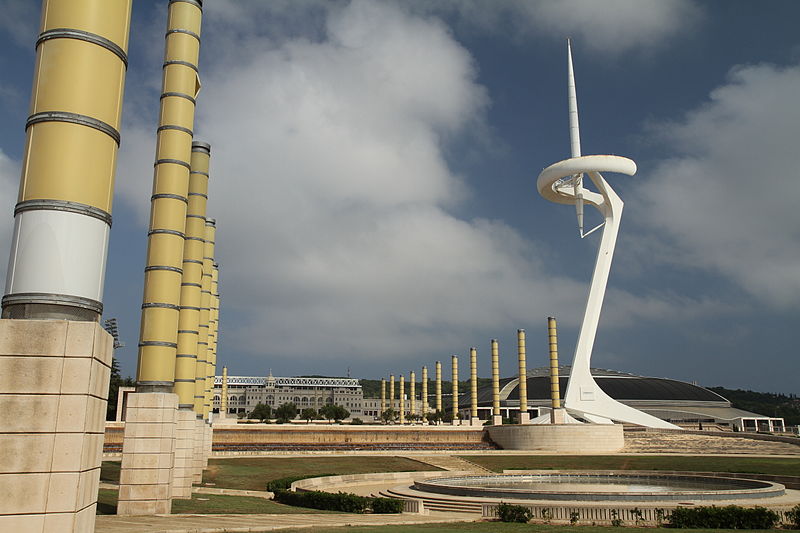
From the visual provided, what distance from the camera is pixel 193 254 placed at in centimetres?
2536

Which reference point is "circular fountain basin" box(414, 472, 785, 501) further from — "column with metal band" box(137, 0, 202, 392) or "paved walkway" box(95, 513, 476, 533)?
"column with metal band" box(137, 0, 202, 392)

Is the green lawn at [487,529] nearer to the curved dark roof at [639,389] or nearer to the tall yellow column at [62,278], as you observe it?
the tall yellow column at [62,278]

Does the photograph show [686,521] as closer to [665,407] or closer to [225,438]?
[225,438]

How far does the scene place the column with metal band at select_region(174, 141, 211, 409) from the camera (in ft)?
81.1

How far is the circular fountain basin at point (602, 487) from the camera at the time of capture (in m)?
21.4

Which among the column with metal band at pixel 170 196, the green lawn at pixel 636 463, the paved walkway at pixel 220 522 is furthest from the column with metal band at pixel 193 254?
the green lawn at pixel 636 463

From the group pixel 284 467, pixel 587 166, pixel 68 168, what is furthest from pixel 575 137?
pixel 68 168

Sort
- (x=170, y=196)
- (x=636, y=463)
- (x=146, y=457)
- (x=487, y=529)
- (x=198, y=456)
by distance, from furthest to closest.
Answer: (x=636, y=463), (x=198, y=456), (x=170, y=196), (x=146, y=457), (x=487, y=529)

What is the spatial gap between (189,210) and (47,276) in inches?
689

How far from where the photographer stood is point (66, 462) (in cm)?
805

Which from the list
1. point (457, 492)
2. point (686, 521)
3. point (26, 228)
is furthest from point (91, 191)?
point (457, 492)

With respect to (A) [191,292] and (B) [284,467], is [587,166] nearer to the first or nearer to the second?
(B) [284,467]

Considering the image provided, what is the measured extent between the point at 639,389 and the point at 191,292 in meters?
84.5

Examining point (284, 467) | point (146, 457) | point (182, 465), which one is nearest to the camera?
point (146, 457)
